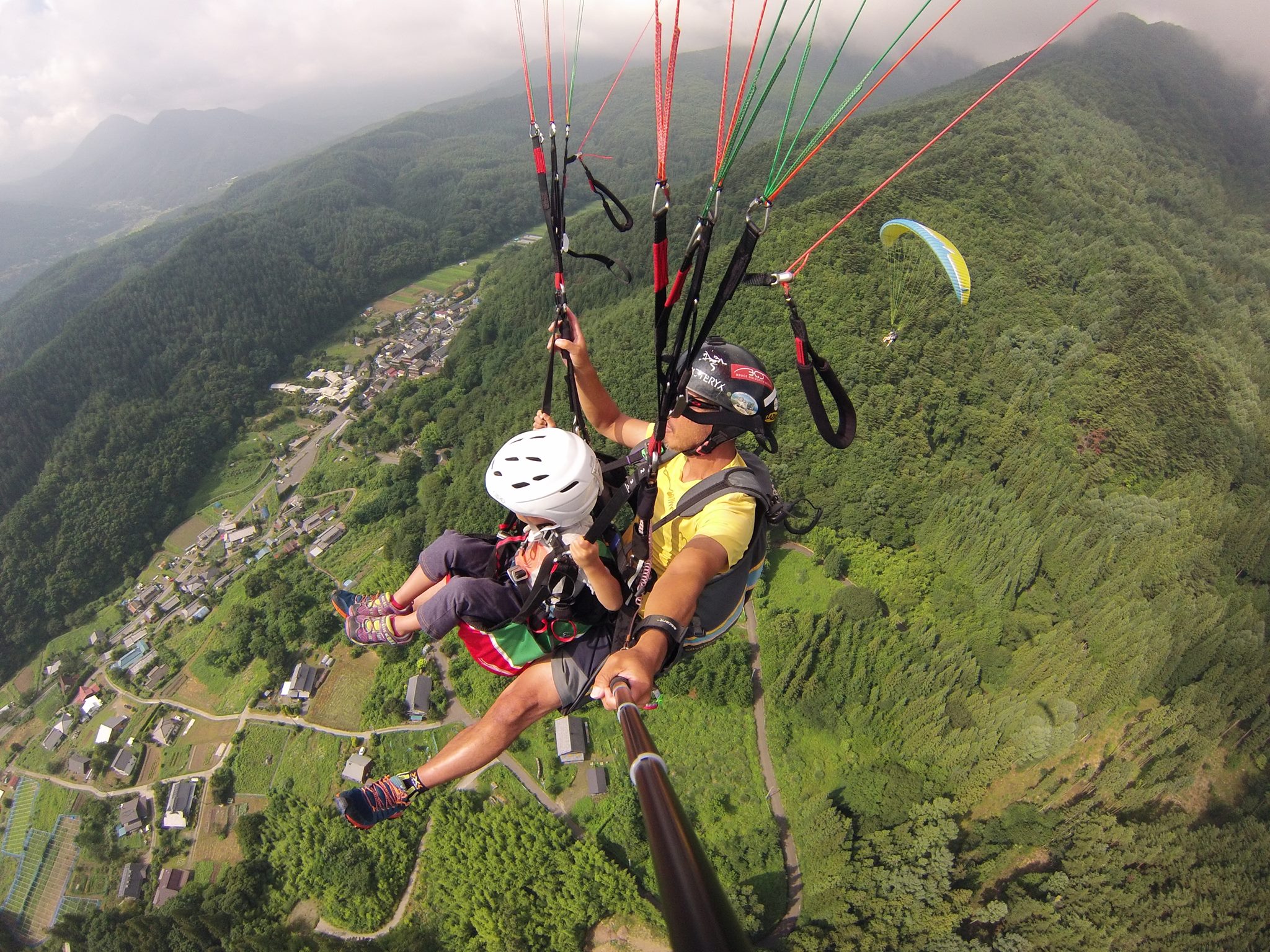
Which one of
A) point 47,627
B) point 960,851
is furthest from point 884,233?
point 47,627

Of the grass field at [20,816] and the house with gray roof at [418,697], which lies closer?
the house with gray roof at [418,697]

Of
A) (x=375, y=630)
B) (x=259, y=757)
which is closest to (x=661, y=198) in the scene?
(x=375, y=630)

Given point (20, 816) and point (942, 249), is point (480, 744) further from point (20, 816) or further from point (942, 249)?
point (20, 816)

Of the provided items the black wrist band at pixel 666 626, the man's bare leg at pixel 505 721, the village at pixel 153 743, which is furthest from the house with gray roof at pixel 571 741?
the black wrist band at pixel 666 626

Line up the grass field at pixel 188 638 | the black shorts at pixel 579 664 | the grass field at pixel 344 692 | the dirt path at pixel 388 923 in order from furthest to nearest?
the grass field at pixel 188 638 < the grass field at pixel 344 692 < the dirt path at pixel 388 923 < the black shorts at pixel 579 664

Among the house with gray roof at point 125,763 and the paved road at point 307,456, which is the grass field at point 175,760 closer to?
the house with gray roof at point 125,763

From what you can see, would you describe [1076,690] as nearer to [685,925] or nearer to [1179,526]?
[1179,526]
